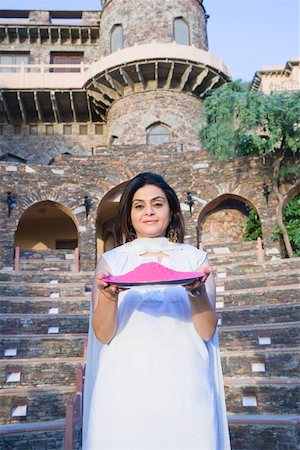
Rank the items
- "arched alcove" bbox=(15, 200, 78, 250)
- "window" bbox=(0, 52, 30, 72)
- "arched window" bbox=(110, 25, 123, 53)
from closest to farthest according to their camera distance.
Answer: "arched alcove" bbox=(15, 200, 78, 250)
"arched window" bbox=(110, 25, 123, 53)
"window" bbox=(0, 52, 30, 72)

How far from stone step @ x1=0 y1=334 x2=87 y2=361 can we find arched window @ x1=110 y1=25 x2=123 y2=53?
1622 cm

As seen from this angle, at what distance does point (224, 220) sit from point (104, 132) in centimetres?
905

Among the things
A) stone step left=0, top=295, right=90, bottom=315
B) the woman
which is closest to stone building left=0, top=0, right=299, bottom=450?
stone step left=0, top=295, right=90, bottom=315

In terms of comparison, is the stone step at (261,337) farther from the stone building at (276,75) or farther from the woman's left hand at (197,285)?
the stone building at (276,75)

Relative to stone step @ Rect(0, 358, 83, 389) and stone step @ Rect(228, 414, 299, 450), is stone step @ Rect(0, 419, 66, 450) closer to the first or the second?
stone step @ Rect(0, 358, 83, 389)

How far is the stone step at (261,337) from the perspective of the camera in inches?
341

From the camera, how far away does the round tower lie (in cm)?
2016

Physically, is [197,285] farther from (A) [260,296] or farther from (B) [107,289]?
(A) [260,296]

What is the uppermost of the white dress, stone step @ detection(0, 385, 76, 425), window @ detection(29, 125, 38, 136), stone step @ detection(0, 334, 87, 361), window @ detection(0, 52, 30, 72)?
window @ detection(0, 52, 30, 72)

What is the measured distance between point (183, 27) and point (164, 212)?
21.5m

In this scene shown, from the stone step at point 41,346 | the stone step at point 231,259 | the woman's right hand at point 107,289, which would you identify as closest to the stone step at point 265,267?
the stone step at point 231,259

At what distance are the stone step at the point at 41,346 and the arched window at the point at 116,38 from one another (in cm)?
1622

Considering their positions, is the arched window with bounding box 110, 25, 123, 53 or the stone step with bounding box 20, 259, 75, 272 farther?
the arched window with bounding box 110, 25, 123, 53

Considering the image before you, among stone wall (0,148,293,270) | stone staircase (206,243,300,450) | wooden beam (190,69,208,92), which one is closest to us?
stone staircase (206,243,300,450)
